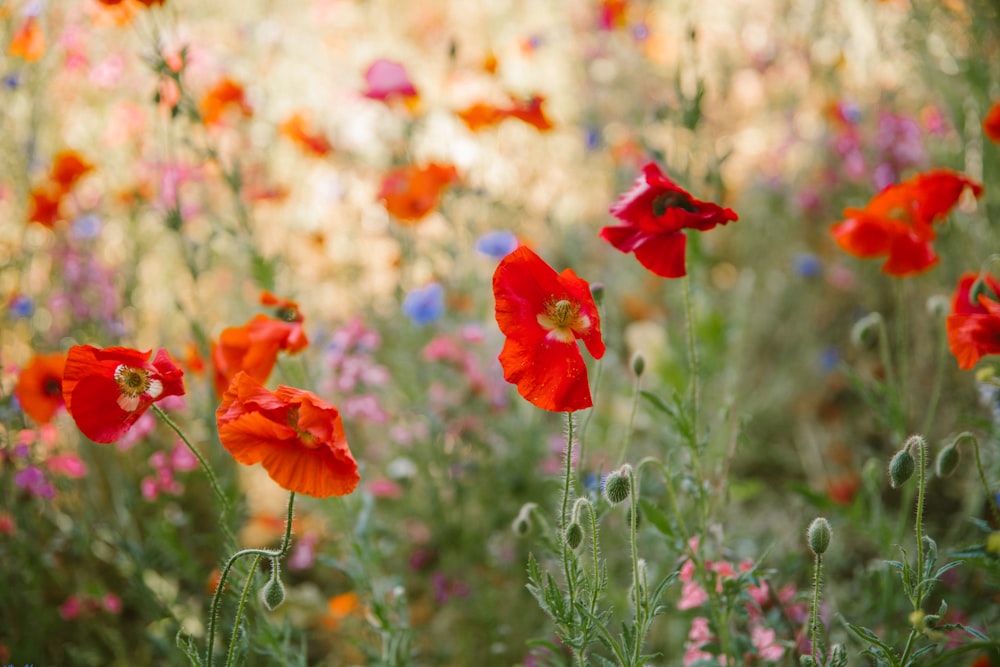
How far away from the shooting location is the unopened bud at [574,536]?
1081mm

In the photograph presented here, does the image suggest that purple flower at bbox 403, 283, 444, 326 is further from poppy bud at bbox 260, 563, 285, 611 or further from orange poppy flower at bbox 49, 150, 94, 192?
poppy bud at bbox 260, 563, 285, 611

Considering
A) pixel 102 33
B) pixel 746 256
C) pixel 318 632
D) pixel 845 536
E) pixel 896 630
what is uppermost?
pixel 102 33

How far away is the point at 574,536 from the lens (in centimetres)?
109

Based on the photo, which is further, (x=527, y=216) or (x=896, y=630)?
(x=527, y=216)

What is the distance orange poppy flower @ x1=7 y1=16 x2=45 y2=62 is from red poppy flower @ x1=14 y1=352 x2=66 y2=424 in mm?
1013

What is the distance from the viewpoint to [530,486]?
2.26 m

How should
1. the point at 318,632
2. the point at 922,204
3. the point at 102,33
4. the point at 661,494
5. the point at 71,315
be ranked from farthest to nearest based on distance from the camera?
the point at 102,33
the point at 318,632
the point at 71,315
the point at 661,494
the point at 922,204

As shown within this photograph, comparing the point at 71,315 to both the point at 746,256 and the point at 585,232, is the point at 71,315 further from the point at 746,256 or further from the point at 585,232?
the point at 746,256

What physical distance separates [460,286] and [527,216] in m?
0.45

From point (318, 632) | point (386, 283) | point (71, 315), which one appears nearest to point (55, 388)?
point (71, 315)

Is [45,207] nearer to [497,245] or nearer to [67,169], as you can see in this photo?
[67,169]

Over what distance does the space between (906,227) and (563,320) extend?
82cm

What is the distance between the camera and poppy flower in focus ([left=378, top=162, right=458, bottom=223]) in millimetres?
2223

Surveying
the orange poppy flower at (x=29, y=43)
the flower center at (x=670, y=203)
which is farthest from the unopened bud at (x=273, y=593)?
the orange poppy flower at (x=29, y=43)
